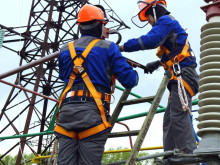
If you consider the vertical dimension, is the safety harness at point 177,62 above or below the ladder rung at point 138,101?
above

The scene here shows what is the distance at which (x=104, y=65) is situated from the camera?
328cm

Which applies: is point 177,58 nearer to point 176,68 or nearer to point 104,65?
point 176,68

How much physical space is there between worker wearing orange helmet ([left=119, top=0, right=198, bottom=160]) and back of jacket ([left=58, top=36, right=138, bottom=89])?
466 millimetres

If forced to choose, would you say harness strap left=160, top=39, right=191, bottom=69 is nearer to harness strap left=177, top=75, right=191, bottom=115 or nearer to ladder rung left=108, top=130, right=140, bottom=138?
harness strap left=177, top=75, right=191, bottom=115

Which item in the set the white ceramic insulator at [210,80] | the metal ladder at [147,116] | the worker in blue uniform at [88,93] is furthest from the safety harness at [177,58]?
the white ceramic insulator at [210,80]

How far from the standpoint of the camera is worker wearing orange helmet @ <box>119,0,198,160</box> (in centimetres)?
366

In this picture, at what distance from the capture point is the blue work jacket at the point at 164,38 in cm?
369

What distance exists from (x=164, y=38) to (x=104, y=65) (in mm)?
820

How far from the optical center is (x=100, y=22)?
348 centimetres

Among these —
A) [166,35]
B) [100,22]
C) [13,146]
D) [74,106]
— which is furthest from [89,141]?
[13,146]

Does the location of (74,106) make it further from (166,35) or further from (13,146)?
(13,146)

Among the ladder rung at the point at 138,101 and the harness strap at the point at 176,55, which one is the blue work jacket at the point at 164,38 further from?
the ladder rung at the point at 138,101

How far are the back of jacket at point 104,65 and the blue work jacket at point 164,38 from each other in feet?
1.47

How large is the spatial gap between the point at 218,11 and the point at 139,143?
4.21ft
